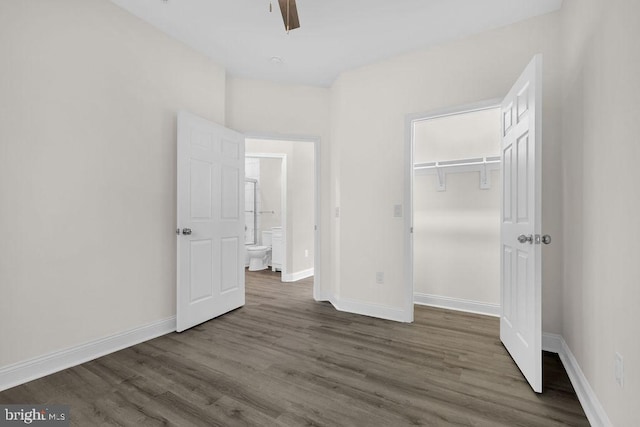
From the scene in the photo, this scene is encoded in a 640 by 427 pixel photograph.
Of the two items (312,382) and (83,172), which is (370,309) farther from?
(83,172)

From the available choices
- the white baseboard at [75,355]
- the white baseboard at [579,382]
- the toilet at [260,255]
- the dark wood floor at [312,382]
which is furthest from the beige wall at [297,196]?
the white baseboard at [579,382]

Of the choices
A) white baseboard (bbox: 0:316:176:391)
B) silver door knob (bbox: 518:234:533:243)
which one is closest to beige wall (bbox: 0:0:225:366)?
white baseboard (bbox: 0:316:176:391)

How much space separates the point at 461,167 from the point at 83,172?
141 inches

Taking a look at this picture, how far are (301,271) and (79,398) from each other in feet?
11.9

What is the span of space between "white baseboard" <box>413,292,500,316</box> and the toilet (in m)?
3.19

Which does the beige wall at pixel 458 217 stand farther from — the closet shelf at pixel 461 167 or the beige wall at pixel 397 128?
the beige wall at pixel 397 128

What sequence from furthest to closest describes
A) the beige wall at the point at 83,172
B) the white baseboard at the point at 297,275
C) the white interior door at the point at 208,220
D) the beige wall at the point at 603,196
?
the white baseboard at the point at 297,275 → the white interior door at the point at 208,220 → the beige wall at the point at 83,172 → the beige wall at the point at 603,196

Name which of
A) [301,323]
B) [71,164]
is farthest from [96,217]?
[301,323]

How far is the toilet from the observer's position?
5.96m

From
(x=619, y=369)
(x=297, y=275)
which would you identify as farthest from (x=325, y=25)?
(x=297, y=275)

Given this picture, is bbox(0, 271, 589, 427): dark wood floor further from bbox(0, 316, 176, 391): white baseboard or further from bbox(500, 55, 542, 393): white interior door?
bbox(500, 55, 542, 393): white interior door

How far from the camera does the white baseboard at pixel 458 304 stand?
11.1ft

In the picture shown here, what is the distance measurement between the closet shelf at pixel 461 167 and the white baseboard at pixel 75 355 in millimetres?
3233

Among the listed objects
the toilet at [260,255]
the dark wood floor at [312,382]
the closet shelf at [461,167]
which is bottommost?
the dark wood floor at [312,382]
